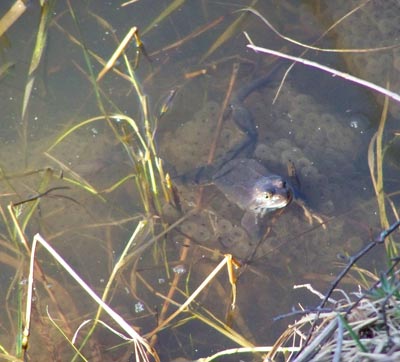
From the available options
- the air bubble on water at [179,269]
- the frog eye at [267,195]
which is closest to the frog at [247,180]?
the frog eye at [267,195]

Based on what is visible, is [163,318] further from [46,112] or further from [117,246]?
[46,112]

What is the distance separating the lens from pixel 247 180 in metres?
3.93

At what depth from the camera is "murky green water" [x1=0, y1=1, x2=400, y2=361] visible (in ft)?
11.1

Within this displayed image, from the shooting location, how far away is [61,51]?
4.14 meters

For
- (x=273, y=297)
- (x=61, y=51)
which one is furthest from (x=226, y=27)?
(x=273, y=297)

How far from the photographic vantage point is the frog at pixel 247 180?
12.4 feet

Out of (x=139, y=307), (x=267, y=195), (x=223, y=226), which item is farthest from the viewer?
(x=267, y=195)

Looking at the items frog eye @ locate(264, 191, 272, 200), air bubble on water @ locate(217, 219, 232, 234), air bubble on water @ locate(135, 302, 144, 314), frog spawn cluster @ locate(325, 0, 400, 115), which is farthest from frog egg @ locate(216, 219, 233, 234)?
frog spawn cluster @ locate(325, 0, 400, 115)

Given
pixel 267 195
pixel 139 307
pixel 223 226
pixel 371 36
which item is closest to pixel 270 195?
pixel 267 195

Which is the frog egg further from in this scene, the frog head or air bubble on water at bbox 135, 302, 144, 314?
air bubble on water at bbox 135, 302, 144, 314

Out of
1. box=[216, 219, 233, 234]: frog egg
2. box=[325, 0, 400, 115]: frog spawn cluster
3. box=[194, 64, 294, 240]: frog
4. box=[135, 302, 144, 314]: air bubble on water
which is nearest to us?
box=[135, 302, 144, 314]: air bubble on water

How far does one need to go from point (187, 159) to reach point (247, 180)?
474 millimetres

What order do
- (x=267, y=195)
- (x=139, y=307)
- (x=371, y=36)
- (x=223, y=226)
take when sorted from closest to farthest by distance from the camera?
1. (x=139, y=307)
2. (x=223, y=226)
3. (x=267, y=195)
4. (x=371, y=36)

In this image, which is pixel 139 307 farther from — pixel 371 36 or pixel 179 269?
pixel 371 36
